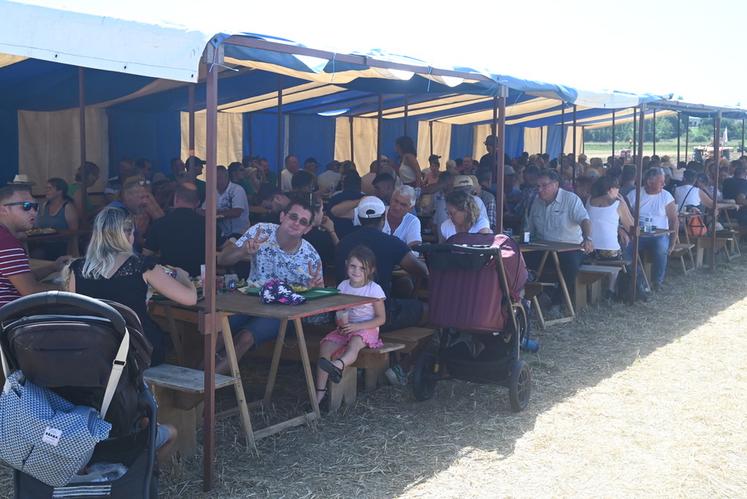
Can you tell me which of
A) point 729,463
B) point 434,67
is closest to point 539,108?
point 434,67

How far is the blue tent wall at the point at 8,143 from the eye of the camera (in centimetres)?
1177

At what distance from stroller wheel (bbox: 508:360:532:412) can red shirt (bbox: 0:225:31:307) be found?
2568mm

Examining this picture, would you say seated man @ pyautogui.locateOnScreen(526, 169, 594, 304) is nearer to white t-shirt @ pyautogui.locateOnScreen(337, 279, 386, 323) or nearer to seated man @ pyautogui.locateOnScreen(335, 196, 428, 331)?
seated man @ pyautogui.locateOnScreen(335, 196, 428, 331)

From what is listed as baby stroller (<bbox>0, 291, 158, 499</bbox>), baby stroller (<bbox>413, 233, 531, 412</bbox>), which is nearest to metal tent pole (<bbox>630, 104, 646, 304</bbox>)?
baby stroller (<bbox>413, 233, 531, 412</bbox>)

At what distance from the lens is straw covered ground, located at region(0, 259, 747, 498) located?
3758 millimetres

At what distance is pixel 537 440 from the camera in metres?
4.33

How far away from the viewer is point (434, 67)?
4.96 meters

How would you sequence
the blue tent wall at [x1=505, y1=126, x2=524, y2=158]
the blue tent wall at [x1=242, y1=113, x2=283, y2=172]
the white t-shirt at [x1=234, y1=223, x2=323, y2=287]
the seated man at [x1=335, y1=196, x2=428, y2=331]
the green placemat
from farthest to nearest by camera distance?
1. the blue tent wall at [x1=505, y1=126, x2=524, y2=158]
2. the blue tent wall at [x1=242, y1=113, x2=283, y2=172]
3. the seated man at [x1=335, y1=196, x2=428, y2=331]
4. the white t-shirt at [x1=234, y1=223, x2=323, y2=287]
5. the green placemat

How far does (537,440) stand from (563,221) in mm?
3250

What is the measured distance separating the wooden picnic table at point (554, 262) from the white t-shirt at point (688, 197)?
3.51 meters

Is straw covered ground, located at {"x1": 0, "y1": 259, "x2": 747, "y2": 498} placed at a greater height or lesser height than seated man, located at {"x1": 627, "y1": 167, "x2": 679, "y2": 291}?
lesser

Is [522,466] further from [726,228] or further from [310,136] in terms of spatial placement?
[310,136]

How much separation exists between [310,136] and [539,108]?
14.7 ft

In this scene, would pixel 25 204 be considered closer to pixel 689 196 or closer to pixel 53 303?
pixel 53 303
